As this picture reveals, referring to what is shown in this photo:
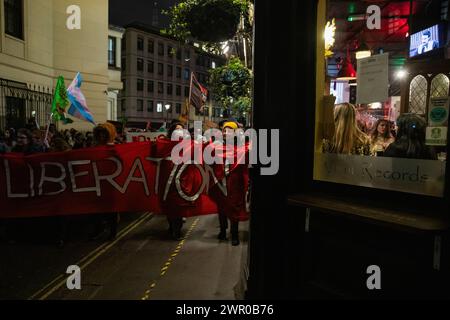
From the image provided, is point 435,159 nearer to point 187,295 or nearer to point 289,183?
point 289,183

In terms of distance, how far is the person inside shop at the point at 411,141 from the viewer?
3113 millimetres

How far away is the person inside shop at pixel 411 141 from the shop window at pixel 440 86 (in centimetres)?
24

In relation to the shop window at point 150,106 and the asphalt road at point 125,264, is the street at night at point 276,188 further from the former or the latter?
the shop window at point 150,106

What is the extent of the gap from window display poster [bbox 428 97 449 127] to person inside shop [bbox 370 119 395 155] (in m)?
0.50

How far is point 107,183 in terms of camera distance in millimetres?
6398

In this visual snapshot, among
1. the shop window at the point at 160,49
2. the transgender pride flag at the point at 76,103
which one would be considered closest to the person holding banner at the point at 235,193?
the transgender pride flag at the point at 76,103

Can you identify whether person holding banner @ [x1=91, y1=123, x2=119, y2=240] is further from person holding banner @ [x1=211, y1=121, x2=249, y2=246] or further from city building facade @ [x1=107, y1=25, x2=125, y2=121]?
city building facade @ [x1=107, y1=25, x2=125, y2=121]

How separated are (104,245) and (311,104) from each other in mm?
4397

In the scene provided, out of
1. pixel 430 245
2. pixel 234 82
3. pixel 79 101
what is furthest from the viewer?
pixel 79 101

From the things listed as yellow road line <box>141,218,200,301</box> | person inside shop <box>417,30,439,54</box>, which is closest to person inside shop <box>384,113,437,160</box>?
person inside shop <box>417,30,439,54</box>

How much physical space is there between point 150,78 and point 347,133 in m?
66.8

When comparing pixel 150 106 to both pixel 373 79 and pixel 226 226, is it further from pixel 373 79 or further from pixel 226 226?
pixel 373 79

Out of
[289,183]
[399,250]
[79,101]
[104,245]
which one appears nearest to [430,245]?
[399,250]

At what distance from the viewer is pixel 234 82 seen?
7664mm
